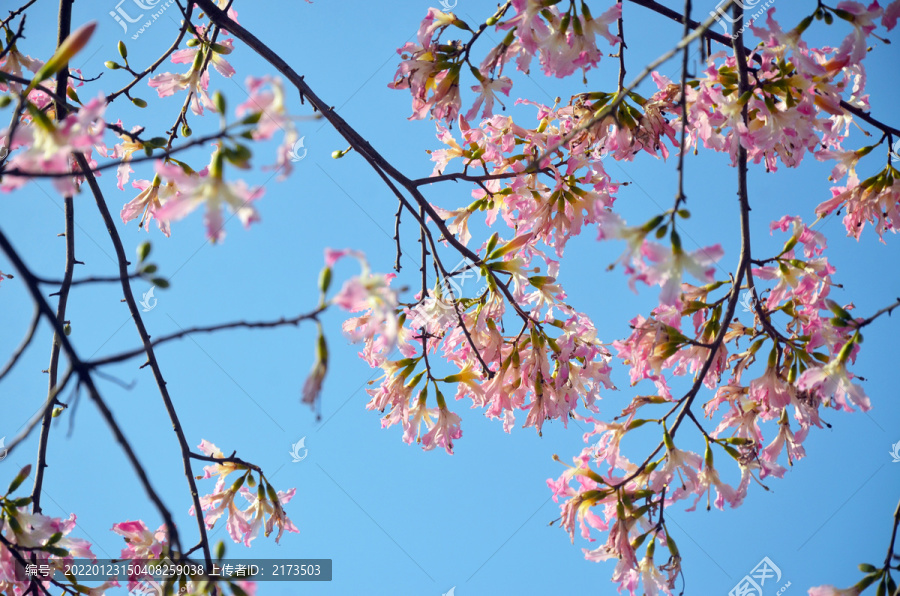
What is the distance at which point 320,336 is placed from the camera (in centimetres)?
69

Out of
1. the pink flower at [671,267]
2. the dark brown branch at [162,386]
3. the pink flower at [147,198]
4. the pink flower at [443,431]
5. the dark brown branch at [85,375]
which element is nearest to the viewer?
the dark brown branch at [85,375]

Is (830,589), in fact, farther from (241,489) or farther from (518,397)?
(241,489)

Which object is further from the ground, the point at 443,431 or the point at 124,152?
the point at 124,152

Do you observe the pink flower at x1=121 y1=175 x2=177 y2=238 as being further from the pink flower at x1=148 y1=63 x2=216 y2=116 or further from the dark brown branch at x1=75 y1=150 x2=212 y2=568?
the dark brown branch at x1=75 y1=150 x2=212 y2=568

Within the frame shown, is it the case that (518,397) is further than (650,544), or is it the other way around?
(518,397)

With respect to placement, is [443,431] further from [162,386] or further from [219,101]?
[219,101]

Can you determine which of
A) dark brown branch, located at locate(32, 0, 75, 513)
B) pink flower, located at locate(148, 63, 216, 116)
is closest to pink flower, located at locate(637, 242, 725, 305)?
dark brown branch, located at locate(32, 0, 75, 513)

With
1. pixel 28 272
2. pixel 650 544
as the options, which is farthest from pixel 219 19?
pixel 650 544

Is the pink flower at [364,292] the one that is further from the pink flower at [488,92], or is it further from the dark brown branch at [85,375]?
the pink flower at [488,92]

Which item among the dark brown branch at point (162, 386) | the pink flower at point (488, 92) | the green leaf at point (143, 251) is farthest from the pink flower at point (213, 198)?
the pink flower at point (488, 92)

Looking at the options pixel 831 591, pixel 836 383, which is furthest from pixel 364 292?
pixel 831 591

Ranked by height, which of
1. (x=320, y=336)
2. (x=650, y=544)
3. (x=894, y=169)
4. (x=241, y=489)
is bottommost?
(x=650, y=544)

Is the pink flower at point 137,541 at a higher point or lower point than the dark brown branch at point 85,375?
higher

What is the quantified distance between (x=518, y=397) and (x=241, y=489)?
0.65 meters
